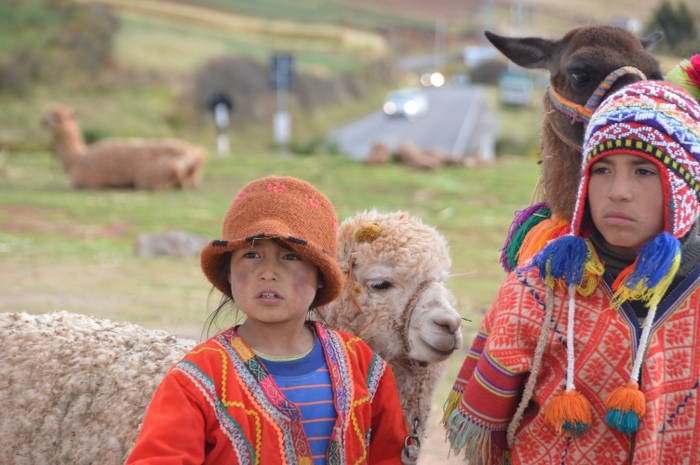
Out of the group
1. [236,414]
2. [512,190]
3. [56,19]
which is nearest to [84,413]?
[236,414]

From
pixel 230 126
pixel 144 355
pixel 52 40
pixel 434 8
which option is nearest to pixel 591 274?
pixel 144 355

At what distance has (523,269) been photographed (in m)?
2.55

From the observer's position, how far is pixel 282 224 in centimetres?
247

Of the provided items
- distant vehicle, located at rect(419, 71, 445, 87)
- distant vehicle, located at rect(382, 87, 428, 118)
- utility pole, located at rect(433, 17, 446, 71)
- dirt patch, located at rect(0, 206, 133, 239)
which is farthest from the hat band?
utility pole, located at rect(433, 17, 446, 71)

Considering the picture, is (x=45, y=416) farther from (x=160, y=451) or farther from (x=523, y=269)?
(x=523, y=269)

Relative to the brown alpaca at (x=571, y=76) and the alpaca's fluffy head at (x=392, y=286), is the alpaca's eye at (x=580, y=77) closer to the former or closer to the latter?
the brown alpaca at (x=571, y=76)

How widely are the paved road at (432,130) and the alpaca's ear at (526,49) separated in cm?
2248

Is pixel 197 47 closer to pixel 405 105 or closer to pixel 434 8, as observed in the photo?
pixel 405 105

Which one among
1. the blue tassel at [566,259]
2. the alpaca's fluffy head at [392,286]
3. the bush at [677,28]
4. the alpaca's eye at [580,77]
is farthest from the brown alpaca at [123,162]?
the blue tassel at [566,259]

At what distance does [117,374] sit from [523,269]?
153 cm

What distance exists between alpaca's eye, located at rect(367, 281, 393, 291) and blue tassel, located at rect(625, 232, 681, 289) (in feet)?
3.30

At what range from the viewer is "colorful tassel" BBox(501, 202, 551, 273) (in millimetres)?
3170

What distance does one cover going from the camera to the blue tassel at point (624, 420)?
2.27 meters

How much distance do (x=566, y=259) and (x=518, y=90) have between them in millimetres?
45268
